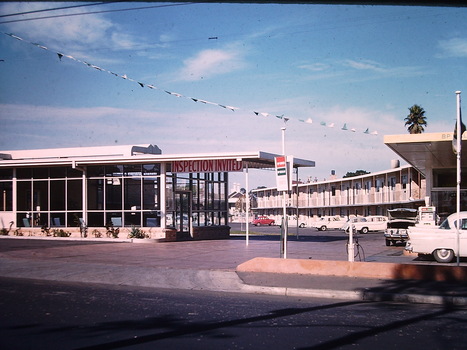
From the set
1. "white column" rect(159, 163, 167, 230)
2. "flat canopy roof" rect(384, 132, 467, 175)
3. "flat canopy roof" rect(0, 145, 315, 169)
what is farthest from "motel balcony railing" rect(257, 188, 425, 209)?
"white column" rect(159, 163, 167, 230)

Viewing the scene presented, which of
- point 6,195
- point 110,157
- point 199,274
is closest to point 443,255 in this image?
point 199,274

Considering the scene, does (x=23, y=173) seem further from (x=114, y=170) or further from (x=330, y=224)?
(x=330, y=224)

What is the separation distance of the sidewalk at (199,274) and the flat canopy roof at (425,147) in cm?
479

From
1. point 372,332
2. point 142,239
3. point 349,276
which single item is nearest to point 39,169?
point 142,239

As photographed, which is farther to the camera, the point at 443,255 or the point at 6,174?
the point at 6,174

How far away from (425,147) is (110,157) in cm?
1587

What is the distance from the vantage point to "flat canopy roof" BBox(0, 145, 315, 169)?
26.6m

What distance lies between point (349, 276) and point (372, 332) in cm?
602

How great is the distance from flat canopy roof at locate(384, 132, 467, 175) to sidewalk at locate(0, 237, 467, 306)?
479cm

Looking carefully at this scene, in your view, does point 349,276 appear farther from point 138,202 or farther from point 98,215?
point 98,215

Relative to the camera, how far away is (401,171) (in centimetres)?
5097

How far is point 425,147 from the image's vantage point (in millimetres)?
23266

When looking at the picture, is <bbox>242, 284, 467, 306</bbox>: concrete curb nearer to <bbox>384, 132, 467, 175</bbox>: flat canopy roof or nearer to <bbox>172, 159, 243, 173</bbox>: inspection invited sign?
<bbox>384, 132, 467, 175</bbox>: flat canopy roof

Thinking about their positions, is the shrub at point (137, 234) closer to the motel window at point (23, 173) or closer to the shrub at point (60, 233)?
the shrub at point (60, 233)
